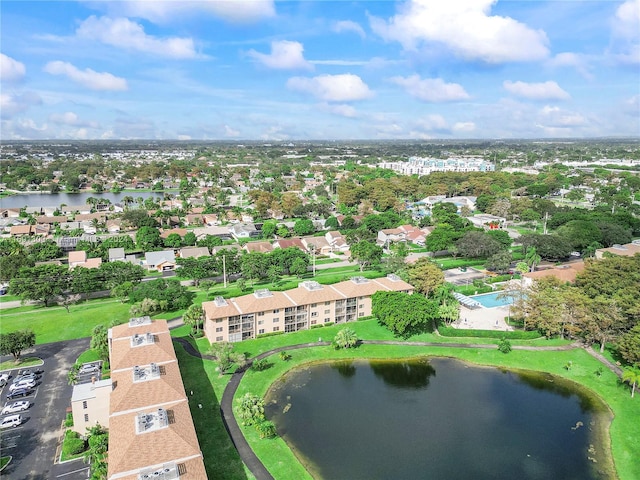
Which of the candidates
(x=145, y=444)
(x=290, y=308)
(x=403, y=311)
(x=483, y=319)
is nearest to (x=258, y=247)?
(x=290, y=308)

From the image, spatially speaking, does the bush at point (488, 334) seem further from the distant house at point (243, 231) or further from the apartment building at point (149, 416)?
the distant house at point (243, 231)

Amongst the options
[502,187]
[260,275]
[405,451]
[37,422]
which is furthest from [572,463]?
[502,187]

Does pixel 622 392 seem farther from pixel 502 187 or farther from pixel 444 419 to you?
pixel 502 187

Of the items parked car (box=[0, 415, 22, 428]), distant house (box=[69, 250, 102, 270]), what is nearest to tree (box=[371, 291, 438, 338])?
parked car (box=[0, 415, 22, 428])

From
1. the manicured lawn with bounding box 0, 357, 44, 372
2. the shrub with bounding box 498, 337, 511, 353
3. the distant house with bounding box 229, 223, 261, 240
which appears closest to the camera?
the manicured lawn with bounding box 0, 357, 44, 372

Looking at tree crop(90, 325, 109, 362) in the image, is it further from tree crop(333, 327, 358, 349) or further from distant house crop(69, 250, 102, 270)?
distant house crop(69, 250, 102, 270)
